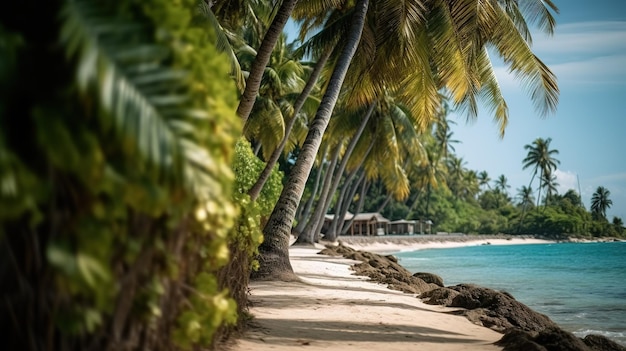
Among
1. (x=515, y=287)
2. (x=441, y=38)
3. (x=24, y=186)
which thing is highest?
(x=441, y=38)

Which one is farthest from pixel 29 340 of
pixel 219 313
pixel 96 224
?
pixel 219 313

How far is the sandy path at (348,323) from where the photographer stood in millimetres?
4980

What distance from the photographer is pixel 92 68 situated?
158cm

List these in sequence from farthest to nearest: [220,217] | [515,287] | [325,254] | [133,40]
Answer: [325,254] → [515,287] → [220,217] → [133,40]

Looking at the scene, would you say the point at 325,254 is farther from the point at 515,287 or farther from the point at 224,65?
the point at 224,65

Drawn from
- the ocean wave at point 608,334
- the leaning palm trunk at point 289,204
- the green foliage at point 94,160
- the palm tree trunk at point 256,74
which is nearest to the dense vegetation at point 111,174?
the green foliage at point 94,160

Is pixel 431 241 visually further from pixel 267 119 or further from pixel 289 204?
pixel 289 204

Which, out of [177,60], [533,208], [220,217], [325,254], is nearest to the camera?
[177,60]

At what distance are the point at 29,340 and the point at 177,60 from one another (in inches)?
43.4

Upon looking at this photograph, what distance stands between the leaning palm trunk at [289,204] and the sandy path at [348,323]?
1.46 feet

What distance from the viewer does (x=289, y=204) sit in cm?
1009

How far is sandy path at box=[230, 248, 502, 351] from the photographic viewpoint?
498 cm

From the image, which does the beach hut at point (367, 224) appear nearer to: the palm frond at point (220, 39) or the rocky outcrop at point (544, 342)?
the palm frond at point (220, 39)

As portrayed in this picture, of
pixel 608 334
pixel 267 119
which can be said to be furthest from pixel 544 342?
pixel 267 119
